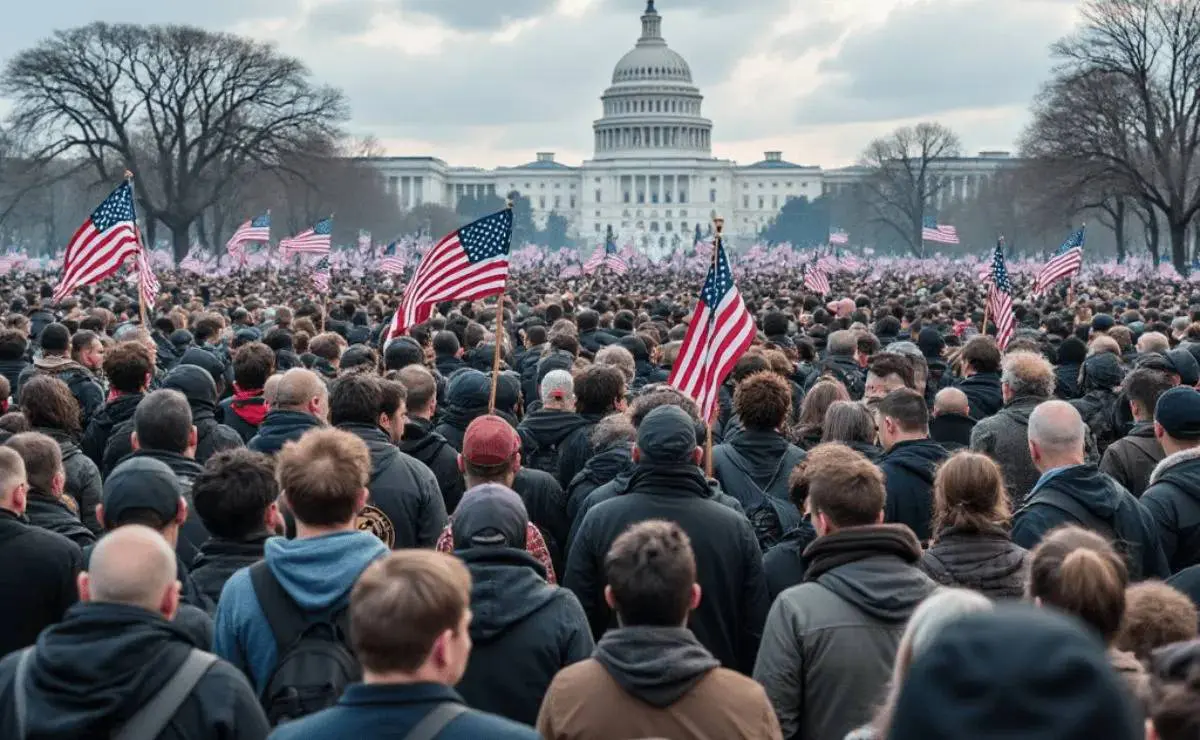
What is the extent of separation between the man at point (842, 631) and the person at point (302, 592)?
1.24 m

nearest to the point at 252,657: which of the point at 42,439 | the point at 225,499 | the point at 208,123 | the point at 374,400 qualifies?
the point at 225,499

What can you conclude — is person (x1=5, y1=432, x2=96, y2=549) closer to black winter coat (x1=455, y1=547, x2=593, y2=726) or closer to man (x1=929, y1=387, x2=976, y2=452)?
black winter coat (x1=455, y1=547, x2=593, y2=726)

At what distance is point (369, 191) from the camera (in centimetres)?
9319

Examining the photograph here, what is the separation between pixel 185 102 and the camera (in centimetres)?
6103

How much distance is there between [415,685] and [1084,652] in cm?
170

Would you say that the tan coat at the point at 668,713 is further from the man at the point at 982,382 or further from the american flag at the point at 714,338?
the man at the point at 982,382

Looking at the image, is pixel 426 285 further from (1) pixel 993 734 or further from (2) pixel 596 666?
(1) pixel 993 734

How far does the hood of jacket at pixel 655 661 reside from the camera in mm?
3805

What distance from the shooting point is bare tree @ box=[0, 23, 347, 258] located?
57.6 meters

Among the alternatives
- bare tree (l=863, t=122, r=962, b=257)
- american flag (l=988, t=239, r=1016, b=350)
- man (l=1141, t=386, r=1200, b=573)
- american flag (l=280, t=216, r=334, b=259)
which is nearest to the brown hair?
man (l=1141, t=386, r=1200, b=573)

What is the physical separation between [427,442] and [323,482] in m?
Result: 2.89

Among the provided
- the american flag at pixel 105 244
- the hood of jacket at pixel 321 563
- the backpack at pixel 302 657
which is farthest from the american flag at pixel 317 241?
the backpack at pixel 302 657

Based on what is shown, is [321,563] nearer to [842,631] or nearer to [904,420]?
[842,631]

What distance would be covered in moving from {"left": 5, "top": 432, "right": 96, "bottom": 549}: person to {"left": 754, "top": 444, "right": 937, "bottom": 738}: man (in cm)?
276
